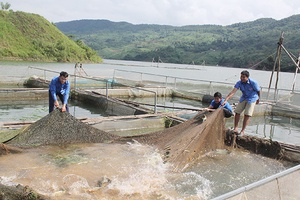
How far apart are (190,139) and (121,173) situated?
1672 millimetres

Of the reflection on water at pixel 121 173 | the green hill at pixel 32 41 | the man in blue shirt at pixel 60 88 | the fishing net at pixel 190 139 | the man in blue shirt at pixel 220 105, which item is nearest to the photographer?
the reflection on water at pixel 121 173

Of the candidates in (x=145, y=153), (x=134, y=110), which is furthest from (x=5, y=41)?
(x=145, y=153)

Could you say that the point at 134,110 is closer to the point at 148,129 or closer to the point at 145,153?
the point at 148,129

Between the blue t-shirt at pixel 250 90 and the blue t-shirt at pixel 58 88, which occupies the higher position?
the blue t-shirt at pixel 250 90

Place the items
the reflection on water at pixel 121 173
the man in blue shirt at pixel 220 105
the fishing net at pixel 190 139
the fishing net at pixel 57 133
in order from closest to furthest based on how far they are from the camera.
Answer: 1. the reflection on water at pixel 121 173
2. the fishing net at pixel 190 139
3. the fishing net at pixel 57 133
4. the man in blue shirt at pixel 220 105

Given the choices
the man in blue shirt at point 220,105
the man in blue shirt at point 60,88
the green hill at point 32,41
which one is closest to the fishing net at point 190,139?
the man in blue shirt at point 220,105

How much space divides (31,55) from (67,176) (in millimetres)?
63786

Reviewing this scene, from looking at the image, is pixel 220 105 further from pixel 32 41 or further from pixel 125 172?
pixel 32 41

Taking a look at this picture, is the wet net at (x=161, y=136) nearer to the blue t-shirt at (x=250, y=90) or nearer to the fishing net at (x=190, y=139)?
the fishing net at (x=190, y=139)

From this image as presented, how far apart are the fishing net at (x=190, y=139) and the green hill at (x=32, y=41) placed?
194ft

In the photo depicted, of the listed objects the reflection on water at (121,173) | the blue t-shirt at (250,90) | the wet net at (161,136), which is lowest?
the reflection on water at (121,173)

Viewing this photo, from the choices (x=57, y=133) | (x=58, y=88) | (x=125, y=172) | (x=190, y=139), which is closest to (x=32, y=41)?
(x=58, y=88)

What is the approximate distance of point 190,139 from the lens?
6215mm

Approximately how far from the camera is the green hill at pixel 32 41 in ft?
203
